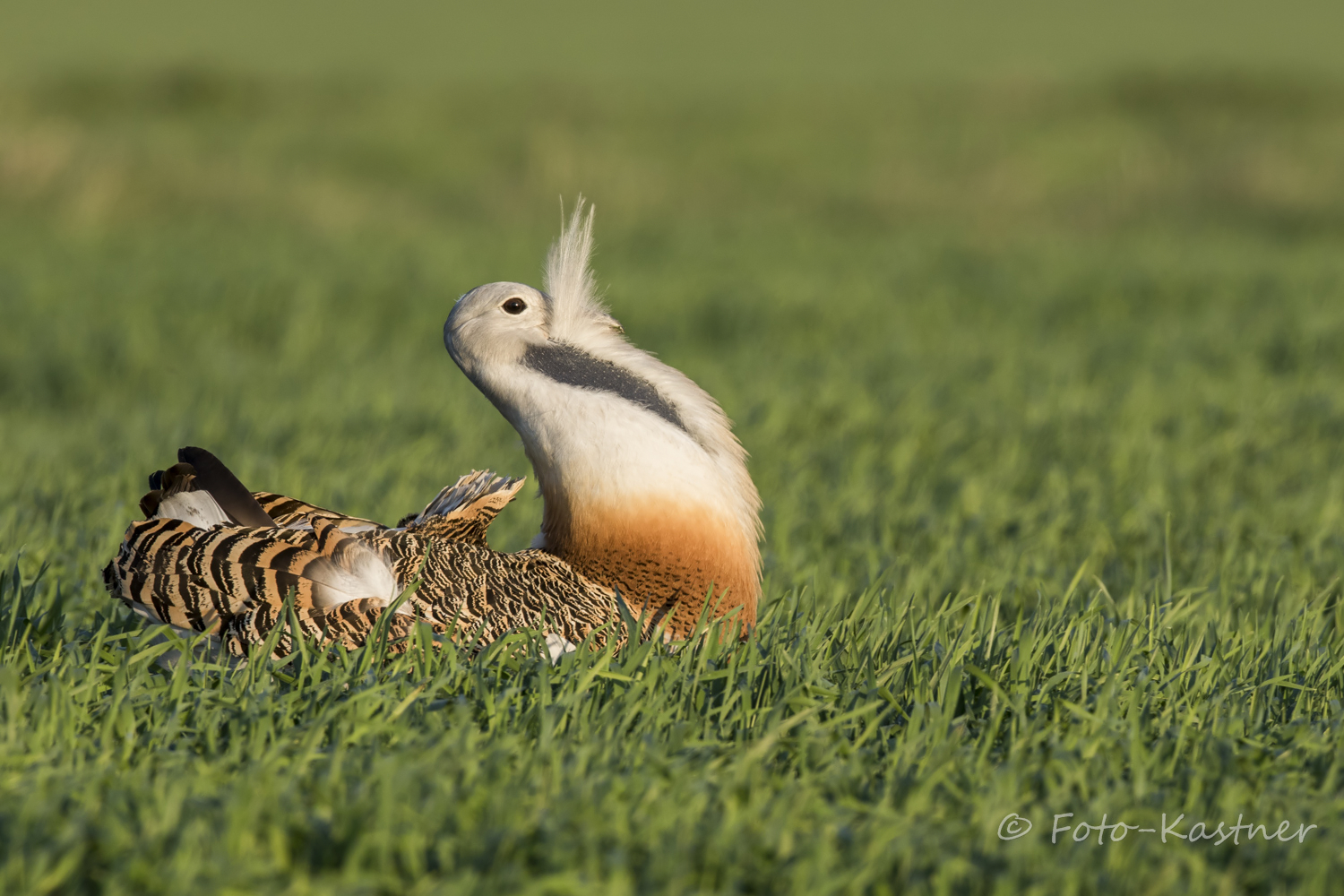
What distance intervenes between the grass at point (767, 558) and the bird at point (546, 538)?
12 cm

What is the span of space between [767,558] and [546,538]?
1.37 metres

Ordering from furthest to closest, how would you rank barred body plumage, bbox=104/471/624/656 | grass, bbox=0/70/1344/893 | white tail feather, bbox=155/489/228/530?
1. white tail feather, bbox=155/489/228/530
2. barred body plumage, bbox=104/471/624/656
3. grass, bbox=0/70/1344/893

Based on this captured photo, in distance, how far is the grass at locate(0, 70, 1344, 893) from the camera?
2.01m

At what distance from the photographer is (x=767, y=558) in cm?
424

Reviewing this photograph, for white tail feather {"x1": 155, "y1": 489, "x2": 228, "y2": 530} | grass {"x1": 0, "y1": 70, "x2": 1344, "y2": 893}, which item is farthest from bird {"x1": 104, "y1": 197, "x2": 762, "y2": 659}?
grass {"x1": 0, "y1": 70, "x2": 1344, "y2": 893}

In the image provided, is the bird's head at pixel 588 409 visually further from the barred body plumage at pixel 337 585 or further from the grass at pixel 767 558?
the grass at pixel 767 558

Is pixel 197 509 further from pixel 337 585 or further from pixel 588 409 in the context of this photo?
pixel 588 409

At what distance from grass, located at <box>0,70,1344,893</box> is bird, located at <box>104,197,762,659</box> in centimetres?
12

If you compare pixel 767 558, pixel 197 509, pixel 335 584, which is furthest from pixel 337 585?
pixel 767 558

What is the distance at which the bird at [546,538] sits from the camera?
8.87 feet

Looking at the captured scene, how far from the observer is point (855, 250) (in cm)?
1245

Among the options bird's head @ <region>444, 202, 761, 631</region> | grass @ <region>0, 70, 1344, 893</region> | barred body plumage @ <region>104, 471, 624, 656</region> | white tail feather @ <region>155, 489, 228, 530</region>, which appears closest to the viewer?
grass @ <region>0, 70, 1344, 893</region>

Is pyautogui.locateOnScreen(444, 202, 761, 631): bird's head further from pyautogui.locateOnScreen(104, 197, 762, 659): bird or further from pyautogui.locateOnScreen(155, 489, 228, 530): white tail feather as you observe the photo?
pyautogui.locateOnScreen(155, 489, 228, 530): white tail feather

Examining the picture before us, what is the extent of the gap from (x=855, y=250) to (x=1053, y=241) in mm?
2471
